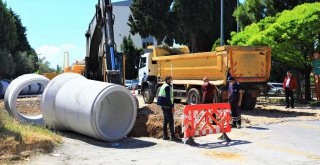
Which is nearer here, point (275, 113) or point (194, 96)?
point (275, 113)

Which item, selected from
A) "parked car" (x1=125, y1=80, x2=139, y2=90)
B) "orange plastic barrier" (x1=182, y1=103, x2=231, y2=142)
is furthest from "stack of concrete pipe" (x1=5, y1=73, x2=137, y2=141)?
"parked car" (x1=125, y1=80, x2=139, y2=90)

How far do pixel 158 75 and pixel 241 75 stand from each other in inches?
243

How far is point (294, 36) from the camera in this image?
75.2 feet

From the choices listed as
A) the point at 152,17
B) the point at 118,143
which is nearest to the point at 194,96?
the point at 118,143

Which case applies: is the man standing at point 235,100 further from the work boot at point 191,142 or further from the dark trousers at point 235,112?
the work boot at point 191,142

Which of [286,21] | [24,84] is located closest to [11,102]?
[24,84]

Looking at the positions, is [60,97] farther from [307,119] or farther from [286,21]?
[286,21]

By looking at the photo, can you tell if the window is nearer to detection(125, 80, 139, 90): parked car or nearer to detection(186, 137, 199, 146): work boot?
detection(186, 137, 199, 146): work boot

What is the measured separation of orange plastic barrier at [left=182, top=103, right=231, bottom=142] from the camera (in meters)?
11.3

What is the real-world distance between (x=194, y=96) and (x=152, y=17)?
2670cm

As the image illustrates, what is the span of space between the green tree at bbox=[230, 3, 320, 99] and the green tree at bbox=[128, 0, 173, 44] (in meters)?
22.1

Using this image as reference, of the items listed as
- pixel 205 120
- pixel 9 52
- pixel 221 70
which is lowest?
pixel 205 120

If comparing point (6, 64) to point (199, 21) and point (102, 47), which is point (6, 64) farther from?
point (102, 47)

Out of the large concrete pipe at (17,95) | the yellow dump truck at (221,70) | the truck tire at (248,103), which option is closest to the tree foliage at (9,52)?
the yellow dump truck at (221,70)
